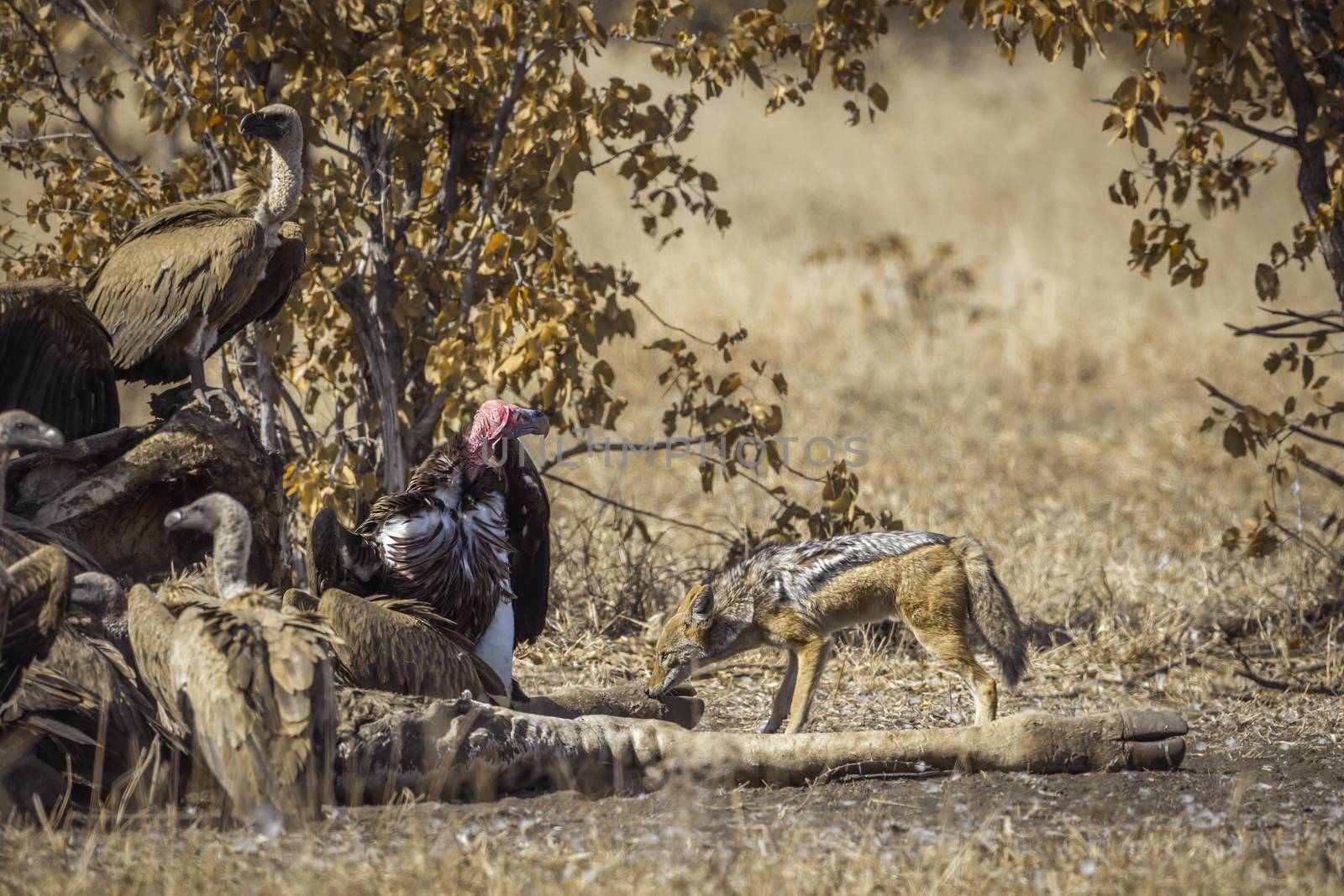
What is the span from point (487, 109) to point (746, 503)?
14.2ft

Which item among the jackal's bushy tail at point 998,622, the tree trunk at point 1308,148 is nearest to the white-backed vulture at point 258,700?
the jackal's bushy tail at point 998,622

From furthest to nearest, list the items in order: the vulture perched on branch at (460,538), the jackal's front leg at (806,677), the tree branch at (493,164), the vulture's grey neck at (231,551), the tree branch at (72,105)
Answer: the tree branch at (72,105), the tree branch at (493,164), the jackal's front leg at (806,677), the vulture perched on branch at (460,538), the vulture's grey neck at (231,551)

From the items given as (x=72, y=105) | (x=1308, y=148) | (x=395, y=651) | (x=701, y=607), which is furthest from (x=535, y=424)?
(x=1308, y=148)

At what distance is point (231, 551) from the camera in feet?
15.9

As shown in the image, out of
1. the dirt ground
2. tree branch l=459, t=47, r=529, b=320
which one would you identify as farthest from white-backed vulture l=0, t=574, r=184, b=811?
tree branch l=459, t=47, r=529, b=320

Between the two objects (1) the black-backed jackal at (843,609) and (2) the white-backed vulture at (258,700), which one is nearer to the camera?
(2) the white-backed vulture at (258,700)

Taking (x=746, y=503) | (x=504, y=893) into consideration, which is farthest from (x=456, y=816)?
(x=746, y=503)

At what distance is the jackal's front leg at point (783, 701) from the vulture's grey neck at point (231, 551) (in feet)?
7.44

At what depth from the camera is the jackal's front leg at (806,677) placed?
19.7 feet

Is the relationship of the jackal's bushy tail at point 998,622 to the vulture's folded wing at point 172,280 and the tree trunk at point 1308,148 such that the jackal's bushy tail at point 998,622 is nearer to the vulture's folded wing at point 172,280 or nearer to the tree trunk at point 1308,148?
the tree trunk at point 1308,148

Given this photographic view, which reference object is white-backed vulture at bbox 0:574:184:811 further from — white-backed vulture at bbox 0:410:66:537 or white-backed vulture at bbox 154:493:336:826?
white-backed vulture at bbox 0:410:66:537

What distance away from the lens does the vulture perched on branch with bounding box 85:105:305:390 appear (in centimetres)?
611

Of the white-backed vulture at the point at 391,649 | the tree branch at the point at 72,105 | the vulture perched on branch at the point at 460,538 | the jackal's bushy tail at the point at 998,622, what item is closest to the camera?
the white-backed vulture at the point at 391,649

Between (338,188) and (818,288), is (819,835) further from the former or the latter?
(818,288)
